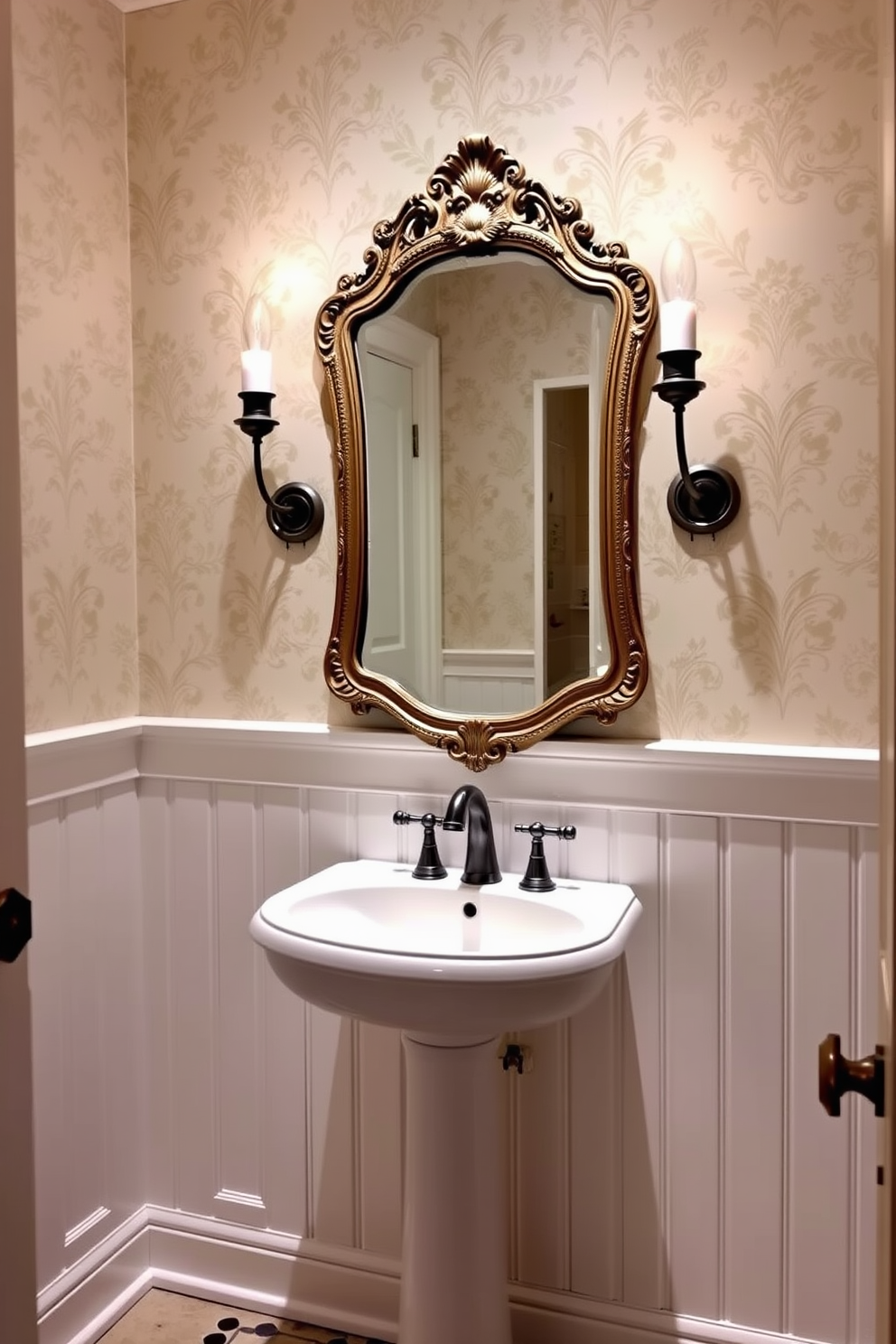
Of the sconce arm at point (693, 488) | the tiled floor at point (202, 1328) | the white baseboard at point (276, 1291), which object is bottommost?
the tiled floor at point (202, 1328)

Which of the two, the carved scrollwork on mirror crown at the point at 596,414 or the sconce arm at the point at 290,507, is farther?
the sconce arm at the point at 290,507

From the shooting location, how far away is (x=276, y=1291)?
208 cm

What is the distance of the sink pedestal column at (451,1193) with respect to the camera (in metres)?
1.70

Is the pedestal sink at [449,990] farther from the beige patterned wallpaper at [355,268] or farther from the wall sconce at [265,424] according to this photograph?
the wall sconce at [265,424]

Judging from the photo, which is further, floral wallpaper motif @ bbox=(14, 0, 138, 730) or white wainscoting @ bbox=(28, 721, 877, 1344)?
floral wallpaper motif @ bbox=(14, 0, 138, 730)

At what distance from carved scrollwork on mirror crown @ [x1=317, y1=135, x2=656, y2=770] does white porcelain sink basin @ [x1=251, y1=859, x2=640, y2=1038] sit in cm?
25

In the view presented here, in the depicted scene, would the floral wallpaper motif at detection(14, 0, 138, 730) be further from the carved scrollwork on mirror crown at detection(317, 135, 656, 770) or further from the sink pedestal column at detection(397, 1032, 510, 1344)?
the sink pedestal column at detection(397, 1032, 510, 1344)

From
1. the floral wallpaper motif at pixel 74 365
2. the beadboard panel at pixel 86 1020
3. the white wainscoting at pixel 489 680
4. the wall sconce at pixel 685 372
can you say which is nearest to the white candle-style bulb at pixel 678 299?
the wall sconce at pixel 685 372

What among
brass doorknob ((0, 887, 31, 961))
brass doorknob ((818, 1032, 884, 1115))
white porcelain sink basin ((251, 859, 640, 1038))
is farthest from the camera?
white porcelain sink basin ((251, 859, 640, 1038))

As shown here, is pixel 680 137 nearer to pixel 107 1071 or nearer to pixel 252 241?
pixel 252 241

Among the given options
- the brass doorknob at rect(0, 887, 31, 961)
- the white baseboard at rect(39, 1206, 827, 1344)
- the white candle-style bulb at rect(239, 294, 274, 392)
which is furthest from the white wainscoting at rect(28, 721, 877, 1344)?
the brass doorknob at rect(0, 887, 31, 961)

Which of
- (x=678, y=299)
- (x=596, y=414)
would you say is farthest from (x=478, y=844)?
(x=678, y=299)

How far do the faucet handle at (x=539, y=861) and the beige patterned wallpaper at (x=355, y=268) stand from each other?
226 millimetres

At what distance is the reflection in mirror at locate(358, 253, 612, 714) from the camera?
1.85m
